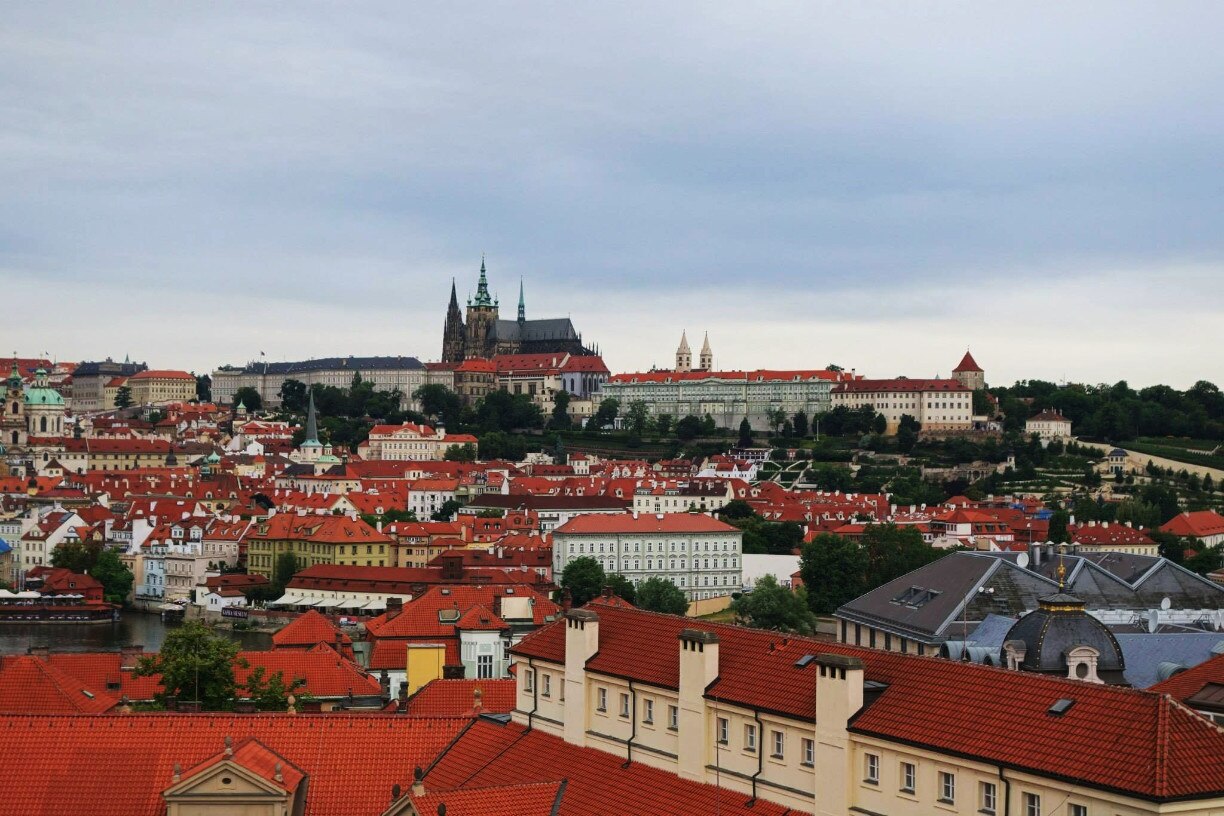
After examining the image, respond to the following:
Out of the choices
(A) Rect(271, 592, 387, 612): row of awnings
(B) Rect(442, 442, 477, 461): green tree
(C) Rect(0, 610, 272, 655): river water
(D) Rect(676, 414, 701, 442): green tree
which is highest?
(D) Rect(676, 414, 701, 442): green tree

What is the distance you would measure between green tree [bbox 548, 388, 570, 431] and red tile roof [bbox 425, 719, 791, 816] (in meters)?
142

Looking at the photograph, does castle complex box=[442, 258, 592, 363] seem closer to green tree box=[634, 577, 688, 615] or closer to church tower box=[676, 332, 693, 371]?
church tower box=[676, 332, 693, 371]

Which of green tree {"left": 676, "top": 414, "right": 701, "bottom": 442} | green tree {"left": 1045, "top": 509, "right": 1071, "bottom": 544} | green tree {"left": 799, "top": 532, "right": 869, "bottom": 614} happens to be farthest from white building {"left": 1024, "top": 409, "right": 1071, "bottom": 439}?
green tree {"left": 799, "top": 532, "right": 869, "bottom": 614}

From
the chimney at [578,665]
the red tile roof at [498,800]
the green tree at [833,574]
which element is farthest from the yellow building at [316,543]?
the red tile roof at [498,800]

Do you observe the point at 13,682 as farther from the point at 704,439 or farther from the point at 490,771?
the point at 704,439

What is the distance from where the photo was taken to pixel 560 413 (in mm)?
163625

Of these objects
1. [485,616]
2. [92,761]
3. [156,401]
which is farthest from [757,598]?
[156,401]

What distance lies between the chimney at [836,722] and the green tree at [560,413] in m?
146

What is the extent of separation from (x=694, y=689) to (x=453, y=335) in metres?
178

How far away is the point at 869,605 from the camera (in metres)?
48.3

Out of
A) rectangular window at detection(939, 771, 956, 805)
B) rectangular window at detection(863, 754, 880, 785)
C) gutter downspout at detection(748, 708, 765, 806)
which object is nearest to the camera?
rectangular window at detection(939, 771, 956, 805)

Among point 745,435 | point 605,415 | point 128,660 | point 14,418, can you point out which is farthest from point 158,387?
point 128,660

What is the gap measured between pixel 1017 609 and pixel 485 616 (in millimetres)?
16166

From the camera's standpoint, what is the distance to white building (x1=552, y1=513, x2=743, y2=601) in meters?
80.9
